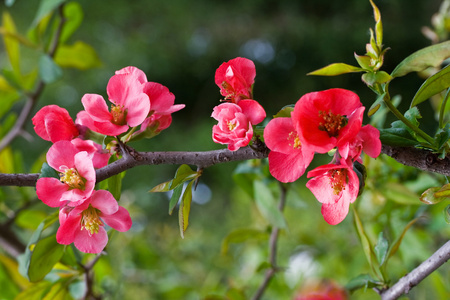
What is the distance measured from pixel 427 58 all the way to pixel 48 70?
43cm

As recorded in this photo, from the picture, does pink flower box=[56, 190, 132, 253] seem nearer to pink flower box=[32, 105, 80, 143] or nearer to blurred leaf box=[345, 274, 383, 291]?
pink flower box=[32, 105, 80, 143]

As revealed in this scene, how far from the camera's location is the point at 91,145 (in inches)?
9.8

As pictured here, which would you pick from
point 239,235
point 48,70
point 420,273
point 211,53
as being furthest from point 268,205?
point 211,53

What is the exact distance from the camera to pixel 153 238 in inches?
41.3

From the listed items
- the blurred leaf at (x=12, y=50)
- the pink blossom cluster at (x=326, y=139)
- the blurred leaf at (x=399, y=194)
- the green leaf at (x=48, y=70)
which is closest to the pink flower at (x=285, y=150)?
the pink blossom cluster at (x=326, y=139)

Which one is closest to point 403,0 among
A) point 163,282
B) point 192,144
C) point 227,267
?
point 192,144

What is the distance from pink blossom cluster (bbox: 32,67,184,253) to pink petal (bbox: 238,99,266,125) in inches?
1.5

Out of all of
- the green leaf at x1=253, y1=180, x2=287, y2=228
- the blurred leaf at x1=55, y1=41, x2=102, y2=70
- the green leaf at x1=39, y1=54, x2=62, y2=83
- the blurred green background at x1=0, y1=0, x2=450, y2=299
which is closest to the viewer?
the green leaf at x1=253, y1=180, x2=287, y2=228

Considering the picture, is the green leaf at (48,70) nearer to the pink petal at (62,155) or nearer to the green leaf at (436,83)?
the pink petal at (62,155)

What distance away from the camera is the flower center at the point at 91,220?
0.24m

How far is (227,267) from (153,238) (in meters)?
0.29

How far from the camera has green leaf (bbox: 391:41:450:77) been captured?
0.22m

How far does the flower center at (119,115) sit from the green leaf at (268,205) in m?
0.21

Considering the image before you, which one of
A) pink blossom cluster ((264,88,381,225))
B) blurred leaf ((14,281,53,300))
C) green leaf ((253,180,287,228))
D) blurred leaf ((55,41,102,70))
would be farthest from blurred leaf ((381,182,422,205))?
blurred leaf ((55,41,102,70))
